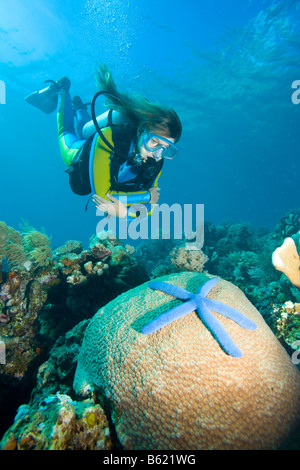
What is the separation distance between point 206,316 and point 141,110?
325cm

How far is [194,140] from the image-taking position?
42.6m

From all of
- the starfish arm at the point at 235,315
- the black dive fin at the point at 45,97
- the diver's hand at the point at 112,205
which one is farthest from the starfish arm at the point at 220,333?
the black dive fin at the point at 45,97

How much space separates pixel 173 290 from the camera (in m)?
2.46

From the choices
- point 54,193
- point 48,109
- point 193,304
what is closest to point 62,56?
point 48,109

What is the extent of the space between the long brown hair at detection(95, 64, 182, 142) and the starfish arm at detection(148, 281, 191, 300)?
2.59 metres

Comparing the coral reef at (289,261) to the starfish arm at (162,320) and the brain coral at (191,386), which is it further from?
the starfish arm at (162,320)

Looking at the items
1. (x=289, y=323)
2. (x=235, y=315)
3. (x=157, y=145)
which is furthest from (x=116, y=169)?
(x=289, y=323)

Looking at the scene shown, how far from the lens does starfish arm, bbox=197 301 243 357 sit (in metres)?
1.88

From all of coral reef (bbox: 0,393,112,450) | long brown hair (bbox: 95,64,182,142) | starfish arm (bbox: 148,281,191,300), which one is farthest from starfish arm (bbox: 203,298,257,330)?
long brown hair (bbox: 95,64,182,142)

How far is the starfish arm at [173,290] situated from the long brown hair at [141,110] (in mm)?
2587

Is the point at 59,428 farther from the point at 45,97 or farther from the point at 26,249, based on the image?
the point at 45,97

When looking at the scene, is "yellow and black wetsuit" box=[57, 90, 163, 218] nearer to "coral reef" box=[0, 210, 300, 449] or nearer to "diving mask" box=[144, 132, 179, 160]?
"diving mask" box=[144, 132, 179, 160]

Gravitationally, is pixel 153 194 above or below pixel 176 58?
below

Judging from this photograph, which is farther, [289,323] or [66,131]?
[66,131]
